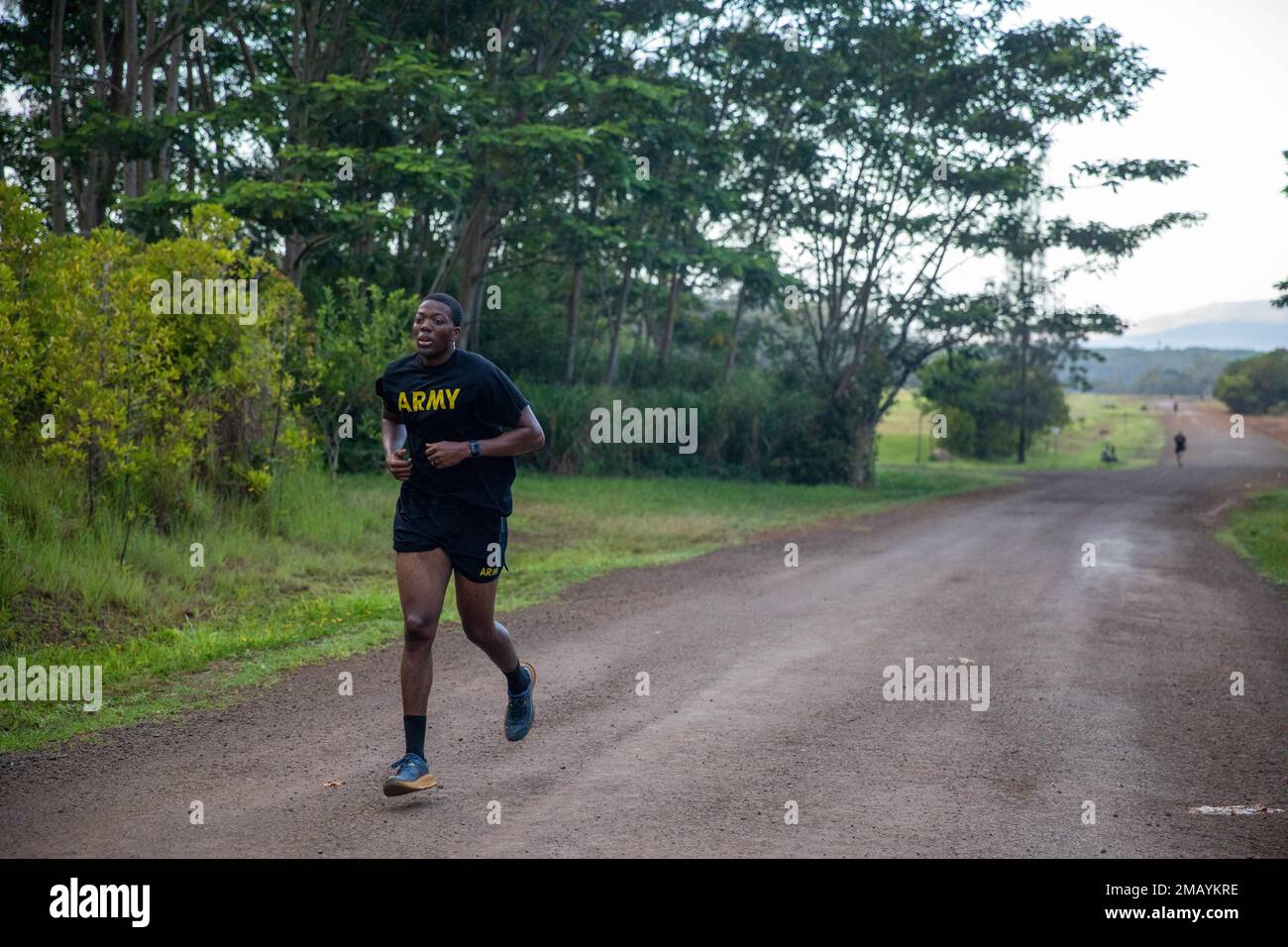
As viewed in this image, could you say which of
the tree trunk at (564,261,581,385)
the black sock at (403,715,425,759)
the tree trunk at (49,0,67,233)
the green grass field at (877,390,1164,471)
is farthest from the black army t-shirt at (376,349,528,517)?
the green grass field at (877,390,1164,471)

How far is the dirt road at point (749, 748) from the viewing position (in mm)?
4926

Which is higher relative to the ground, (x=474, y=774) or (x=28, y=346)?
(x=28, y=346)

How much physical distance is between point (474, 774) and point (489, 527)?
1235 mm

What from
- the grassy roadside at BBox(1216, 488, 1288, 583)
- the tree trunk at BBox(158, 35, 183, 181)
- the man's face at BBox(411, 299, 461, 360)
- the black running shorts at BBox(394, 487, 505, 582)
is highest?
the tree trunk at BBox(158, 35, 183, 181)

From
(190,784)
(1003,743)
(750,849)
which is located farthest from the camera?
(1003,743)

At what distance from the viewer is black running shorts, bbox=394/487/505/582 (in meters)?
5.60

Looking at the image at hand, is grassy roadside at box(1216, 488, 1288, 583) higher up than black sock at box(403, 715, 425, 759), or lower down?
lower down

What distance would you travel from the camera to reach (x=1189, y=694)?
804 centimetres

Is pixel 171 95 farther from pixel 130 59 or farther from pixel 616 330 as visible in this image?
pixel 616 330

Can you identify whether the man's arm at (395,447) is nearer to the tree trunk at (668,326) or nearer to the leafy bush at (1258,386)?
the tree trunk at (668,326)

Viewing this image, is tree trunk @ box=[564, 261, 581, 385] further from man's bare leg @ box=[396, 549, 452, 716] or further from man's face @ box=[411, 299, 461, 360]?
man's bare leg @ box=[396, 549, 452, 716]

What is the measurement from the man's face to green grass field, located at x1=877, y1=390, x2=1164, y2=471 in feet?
111
